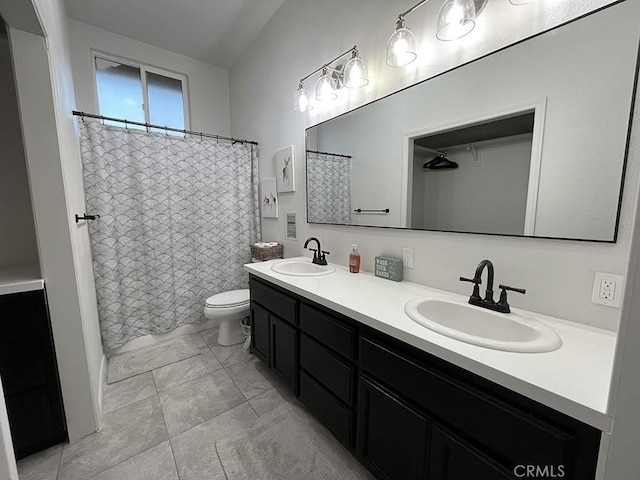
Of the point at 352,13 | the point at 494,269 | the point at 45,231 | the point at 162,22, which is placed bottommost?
the point at 494,269

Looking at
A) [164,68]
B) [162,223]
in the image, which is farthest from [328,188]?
[164,68]

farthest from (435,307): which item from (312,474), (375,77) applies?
(375,77)

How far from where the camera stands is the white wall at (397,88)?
0.98 m

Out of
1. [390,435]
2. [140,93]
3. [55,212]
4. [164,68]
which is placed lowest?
[390,435]

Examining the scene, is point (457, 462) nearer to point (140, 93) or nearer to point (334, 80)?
point (334, 80)

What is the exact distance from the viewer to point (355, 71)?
1.61 metres

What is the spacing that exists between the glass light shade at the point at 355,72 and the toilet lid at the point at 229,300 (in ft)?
6.33

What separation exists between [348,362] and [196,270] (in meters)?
2.00

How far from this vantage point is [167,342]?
253 centimetres

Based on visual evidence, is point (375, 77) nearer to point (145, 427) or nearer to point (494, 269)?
point (494, 269)

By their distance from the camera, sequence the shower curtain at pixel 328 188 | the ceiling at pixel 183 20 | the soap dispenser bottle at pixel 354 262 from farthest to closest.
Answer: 1. the ceiling at pixel 183 20
2. the shower curtain at pixel 328 188
3. the soap dispenser bottle at pixel 354 262

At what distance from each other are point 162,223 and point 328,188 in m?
1.58

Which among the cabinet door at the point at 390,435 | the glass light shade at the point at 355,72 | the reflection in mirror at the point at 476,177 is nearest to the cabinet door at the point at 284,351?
the cabinet door at the point at 390,435

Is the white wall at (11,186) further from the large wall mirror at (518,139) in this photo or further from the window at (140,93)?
the large wall mirror at (518,139)
